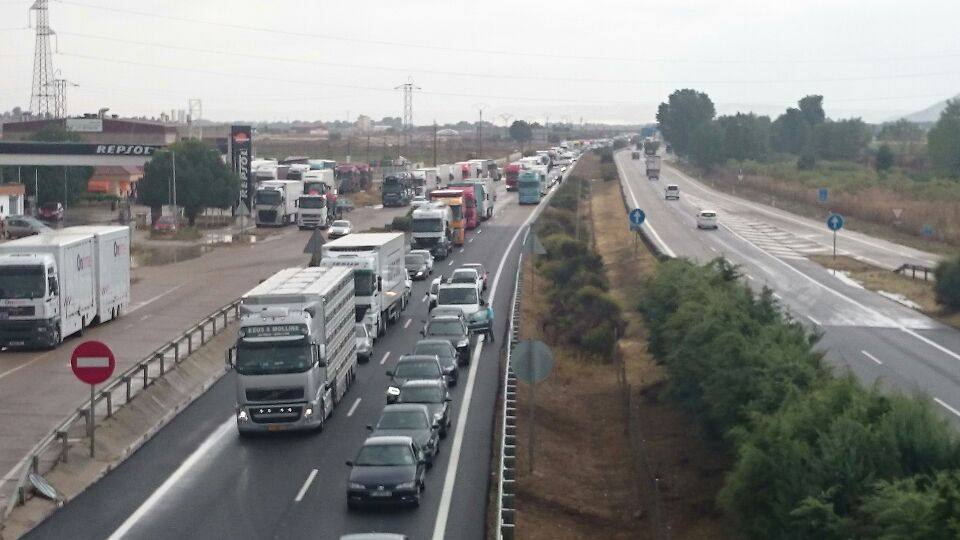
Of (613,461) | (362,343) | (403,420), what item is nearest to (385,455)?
(403,420)

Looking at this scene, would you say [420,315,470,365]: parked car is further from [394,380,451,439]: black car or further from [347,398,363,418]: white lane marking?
Result: [394,380,451,439]: black car

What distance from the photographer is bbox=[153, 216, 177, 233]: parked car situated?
243 ft

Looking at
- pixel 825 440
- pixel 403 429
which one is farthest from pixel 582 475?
pixel 825 440

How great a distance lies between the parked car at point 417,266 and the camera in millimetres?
52406

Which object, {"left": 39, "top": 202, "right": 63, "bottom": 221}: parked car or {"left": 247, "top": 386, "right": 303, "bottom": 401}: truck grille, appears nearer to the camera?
{"left": 247, "top": 386, "right": 303, "bottom": 401}: truck grille

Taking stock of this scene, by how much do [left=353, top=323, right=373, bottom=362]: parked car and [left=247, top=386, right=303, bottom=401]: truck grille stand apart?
9018 mm

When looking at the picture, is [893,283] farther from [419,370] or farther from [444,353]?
[419,370]

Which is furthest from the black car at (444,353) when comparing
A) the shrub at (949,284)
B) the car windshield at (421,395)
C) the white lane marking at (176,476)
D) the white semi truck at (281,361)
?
the shrub at (949,284)

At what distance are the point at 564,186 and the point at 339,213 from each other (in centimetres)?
2572

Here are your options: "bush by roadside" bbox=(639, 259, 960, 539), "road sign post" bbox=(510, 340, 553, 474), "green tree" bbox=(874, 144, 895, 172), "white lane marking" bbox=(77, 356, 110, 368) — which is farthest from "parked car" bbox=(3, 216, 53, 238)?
"green tree" bbox=(874, 144, 895, 172)

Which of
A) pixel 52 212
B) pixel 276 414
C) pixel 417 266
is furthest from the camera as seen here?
pixel 52 212

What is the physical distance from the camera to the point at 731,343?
2280 centimetres

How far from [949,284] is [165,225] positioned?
4790 centimetres

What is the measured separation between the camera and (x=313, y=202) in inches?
3000
